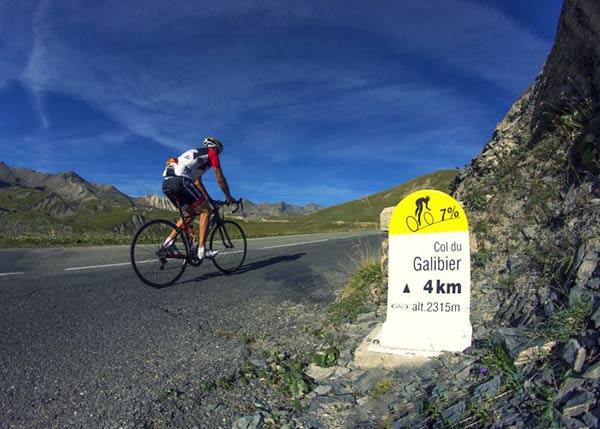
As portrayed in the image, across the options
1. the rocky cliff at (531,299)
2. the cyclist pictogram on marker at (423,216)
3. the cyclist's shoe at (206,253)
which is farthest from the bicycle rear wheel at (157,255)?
the cyclist pictogram on marker at (423,216)

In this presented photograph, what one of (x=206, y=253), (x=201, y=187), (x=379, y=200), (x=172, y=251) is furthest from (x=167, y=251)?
(x=379, y=200)

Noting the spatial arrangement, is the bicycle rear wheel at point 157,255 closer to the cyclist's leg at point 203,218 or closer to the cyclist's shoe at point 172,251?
the cyclist's shoe at point 172,251

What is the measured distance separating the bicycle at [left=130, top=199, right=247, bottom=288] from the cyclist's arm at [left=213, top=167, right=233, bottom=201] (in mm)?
242

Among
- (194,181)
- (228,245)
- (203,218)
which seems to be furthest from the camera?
(228,245)

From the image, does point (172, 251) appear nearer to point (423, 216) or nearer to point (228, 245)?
point (228, 245)

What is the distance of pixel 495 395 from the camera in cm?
215

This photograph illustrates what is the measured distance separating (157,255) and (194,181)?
156 cm

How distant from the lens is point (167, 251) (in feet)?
22.5

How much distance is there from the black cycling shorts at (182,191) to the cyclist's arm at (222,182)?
458 mm

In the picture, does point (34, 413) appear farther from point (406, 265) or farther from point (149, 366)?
point (406, 265)

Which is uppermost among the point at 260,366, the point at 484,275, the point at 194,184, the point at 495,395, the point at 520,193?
the point at 194,184

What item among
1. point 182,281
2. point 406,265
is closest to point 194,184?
point 182,281

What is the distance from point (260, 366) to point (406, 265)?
166 centimetres

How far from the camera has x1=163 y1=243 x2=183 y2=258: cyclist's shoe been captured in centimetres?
686
